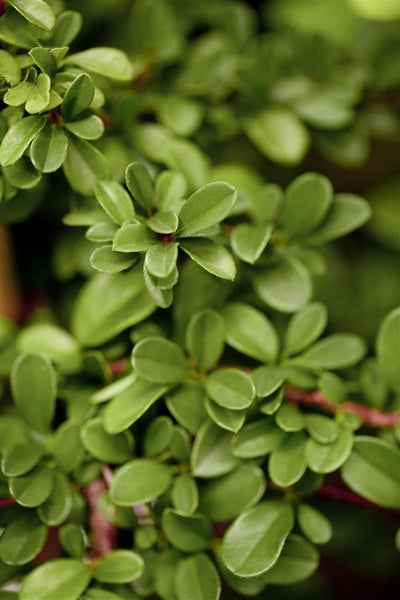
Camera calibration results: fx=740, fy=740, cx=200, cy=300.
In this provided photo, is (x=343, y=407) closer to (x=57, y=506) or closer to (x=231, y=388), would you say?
(x=231, y=388)

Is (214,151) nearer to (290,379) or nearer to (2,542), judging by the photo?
(290,379)

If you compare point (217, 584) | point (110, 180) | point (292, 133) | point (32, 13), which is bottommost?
point (217, 584)

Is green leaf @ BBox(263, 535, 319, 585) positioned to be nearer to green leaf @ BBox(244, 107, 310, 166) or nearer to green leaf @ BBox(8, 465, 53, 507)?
green leaf @ BBox(8, 465, 53, 507)

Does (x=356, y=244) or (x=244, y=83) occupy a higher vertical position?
(x=244, y=83)

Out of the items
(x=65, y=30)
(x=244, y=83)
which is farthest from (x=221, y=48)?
(x=65, y=30)

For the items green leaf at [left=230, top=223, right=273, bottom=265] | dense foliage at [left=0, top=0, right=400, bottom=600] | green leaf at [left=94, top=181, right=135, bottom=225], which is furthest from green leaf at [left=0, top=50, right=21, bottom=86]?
green leaf at [left=230, top=223, right=273, bottom=265]

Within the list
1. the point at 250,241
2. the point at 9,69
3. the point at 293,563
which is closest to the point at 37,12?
the point at 9,69
